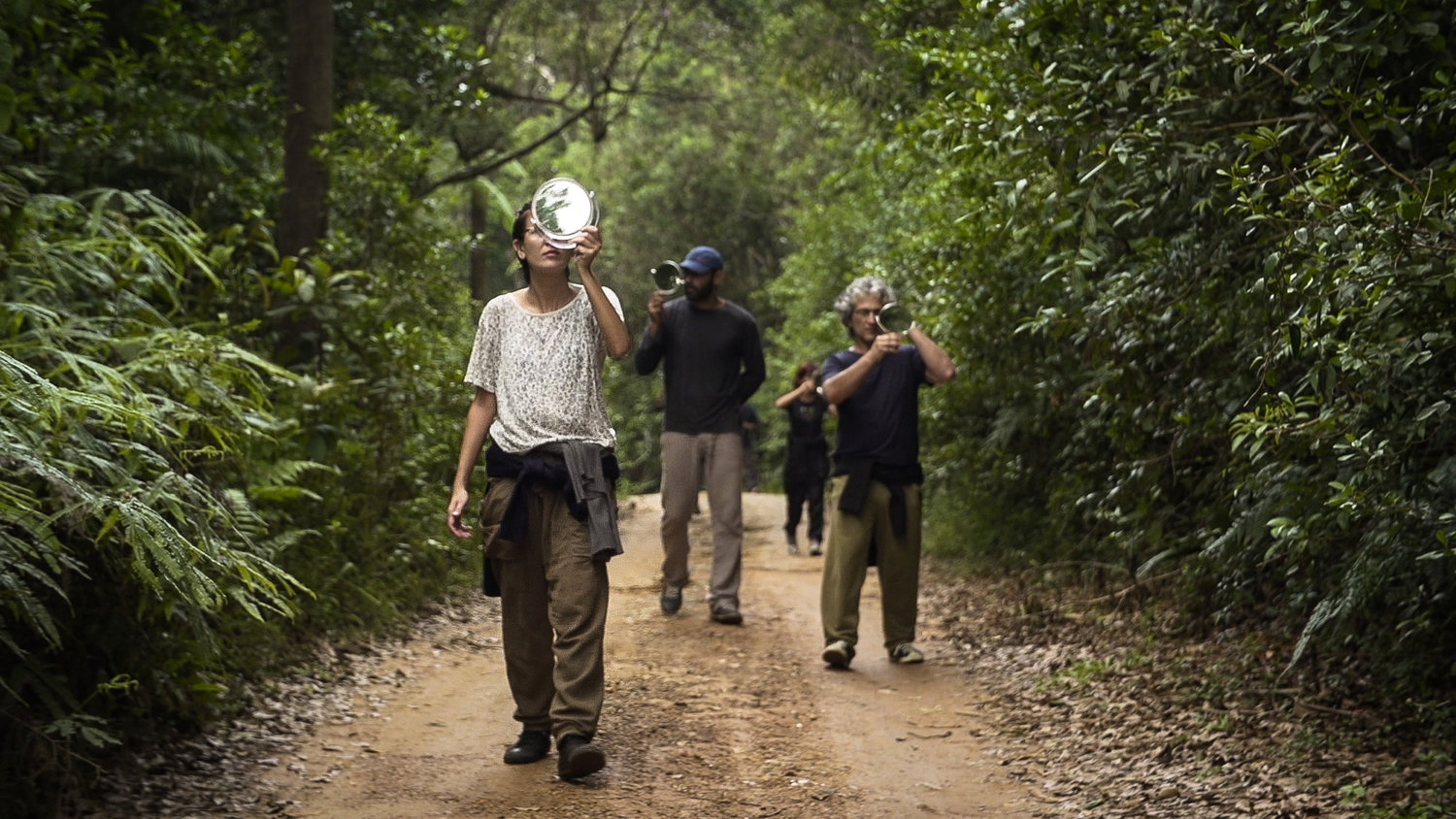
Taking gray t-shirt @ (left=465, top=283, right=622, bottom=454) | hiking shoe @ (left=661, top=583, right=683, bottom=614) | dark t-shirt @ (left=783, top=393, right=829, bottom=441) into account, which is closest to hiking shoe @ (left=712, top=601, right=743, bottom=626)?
hiking shoe @ (left=661, top=583, right=683, bottom=614)

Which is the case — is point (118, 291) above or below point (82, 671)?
above

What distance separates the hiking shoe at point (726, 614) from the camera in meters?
9.35

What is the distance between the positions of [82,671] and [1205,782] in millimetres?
4388

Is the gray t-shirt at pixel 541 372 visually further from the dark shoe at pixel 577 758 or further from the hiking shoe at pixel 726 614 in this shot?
the hiking shoe at pixel 726 614

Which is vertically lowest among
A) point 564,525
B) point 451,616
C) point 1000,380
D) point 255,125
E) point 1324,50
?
point 451,616

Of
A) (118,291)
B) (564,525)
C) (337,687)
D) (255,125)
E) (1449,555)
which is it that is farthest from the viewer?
(255,125)

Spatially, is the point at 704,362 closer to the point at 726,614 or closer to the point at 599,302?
the point at 726,614

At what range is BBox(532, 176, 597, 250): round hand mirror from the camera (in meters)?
5.43

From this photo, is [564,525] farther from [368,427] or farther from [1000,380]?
[1000,380]

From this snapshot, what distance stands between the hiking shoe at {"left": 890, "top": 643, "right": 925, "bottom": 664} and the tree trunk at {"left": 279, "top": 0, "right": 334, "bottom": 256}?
5.60 metres

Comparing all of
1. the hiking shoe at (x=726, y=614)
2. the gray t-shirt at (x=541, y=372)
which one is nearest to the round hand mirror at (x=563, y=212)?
the gray t-shirt at (x=541, y=372)

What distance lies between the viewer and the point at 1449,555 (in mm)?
4250

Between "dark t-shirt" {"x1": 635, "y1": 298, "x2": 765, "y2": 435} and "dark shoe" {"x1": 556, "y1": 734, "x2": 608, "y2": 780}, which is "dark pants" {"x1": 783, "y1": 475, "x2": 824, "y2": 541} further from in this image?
"dark shoe" {"x1": 556, "y1": 734, "x2": 608, "y2": 780}

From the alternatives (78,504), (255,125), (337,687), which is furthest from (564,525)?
(255,125)
